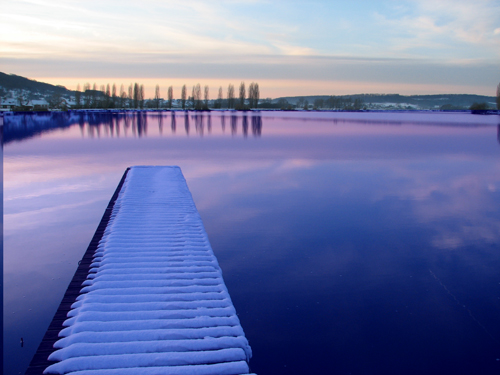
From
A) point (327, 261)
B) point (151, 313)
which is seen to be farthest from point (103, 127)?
point (151, 313)

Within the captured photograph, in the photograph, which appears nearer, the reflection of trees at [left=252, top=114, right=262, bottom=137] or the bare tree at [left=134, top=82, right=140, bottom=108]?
the reflection of trees at [left=252, top=114, right=262, bottom=137]

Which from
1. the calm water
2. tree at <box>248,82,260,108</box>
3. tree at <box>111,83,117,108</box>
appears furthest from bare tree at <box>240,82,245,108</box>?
the calm water

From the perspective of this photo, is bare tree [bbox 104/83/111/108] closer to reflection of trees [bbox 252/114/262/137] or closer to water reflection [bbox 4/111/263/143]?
water reflection [bbox 4/111/263/143]

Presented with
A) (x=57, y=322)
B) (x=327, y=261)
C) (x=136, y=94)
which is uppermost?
(x=136, y=94)

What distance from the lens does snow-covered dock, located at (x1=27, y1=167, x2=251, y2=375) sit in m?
2.21

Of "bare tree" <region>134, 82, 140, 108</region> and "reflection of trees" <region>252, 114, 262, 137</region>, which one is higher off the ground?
"bare tree" <region>134, 82, 140, 108</region>

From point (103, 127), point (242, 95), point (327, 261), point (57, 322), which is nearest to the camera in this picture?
point (57, 322)

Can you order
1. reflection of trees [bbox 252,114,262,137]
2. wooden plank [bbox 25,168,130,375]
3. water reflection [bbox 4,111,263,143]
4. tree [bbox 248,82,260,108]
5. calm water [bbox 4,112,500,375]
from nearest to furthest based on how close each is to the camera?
wooden plank [bbox 25,168,130,375] → calm water [bbox 4,112,500,375] → water reflection [bbox 4,111,263,143] → reflection of trees [bbox 252,114,262,137] → tree [bbox 248,82,260,108]

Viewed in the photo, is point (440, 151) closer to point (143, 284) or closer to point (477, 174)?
point (477, 174)

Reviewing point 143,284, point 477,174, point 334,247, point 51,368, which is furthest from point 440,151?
point 51,368

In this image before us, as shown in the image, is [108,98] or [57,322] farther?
[108,98]

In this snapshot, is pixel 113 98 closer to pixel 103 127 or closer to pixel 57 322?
pixel 103 127

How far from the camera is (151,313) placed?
8.87ft

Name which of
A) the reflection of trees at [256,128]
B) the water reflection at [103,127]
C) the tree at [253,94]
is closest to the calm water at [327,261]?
the water reflection at [103,127]
